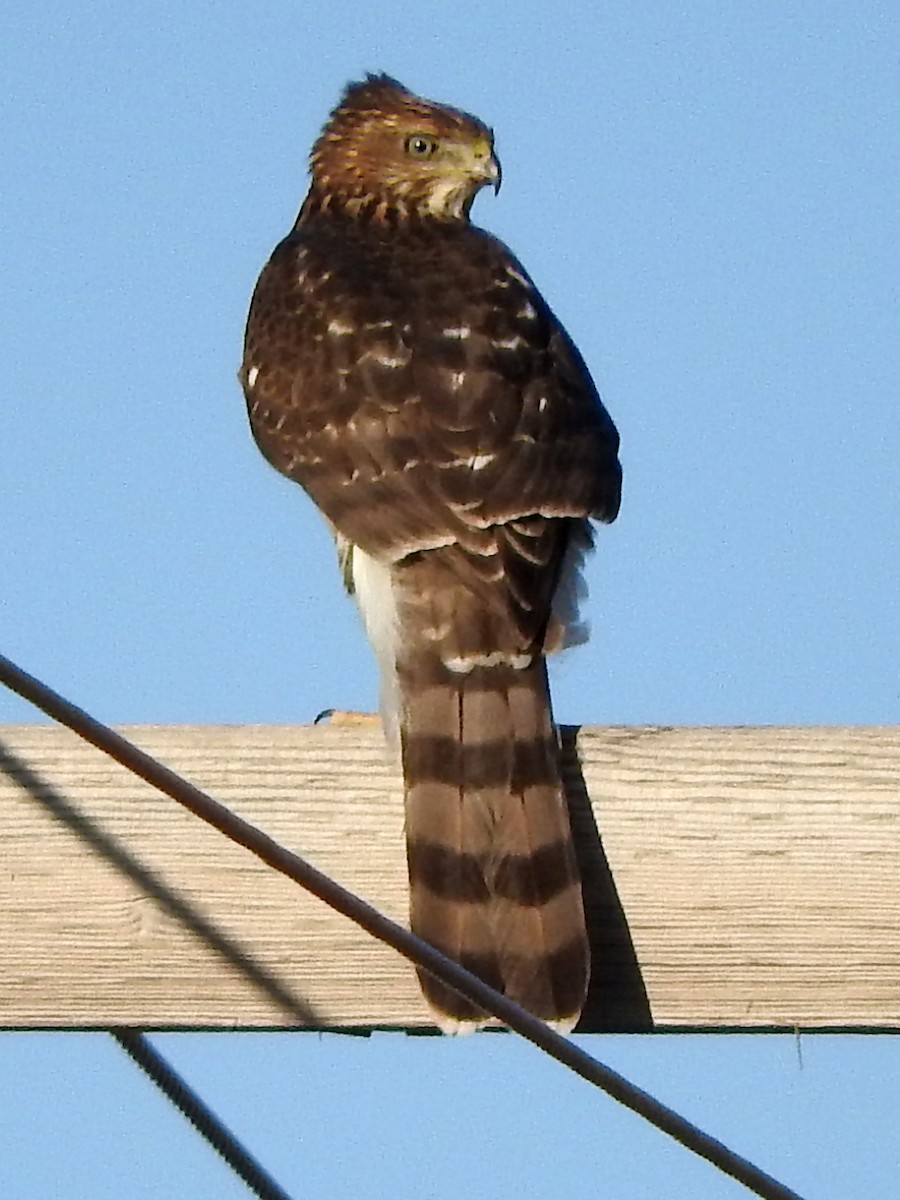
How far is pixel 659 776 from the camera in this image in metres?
2.57

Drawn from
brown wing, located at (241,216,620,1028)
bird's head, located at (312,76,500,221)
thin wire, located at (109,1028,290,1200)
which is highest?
bird's head, located at (312,76,500,221)

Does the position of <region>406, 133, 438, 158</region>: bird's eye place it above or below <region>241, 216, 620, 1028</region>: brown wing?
above

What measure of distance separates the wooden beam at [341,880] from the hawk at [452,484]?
0.10 metres

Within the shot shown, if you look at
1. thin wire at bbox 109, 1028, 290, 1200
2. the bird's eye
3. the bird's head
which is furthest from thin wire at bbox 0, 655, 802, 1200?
the bird's eye

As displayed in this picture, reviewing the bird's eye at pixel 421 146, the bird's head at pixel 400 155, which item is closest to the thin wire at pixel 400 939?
the bird's head at pixel 400 155

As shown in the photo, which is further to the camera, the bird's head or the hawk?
the bird's head

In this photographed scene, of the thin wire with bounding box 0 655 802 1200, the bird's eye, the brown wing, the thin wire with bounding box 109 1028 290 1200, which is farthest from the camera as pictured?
the bird's eye

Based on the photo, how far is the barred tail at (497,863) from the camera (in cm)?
256

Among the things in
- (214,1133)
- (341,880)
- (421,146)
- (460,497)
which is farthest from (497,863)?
(421,146)

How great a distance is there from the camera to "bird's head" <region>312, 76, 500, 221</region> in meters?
5.08

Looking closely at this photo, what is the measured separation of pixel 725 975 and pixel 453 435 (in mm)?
1464

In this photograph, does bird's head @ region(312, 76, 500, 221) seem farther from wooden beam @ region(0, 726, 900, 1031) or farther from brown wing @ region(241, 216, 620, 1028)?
wooden beam @ region(0, 726, 900, 1031)

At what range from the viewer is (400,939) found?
192 cm

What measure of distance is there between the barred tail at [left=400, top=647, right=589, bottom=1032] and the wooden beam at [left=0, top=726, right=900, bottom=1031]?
0.18 feet
